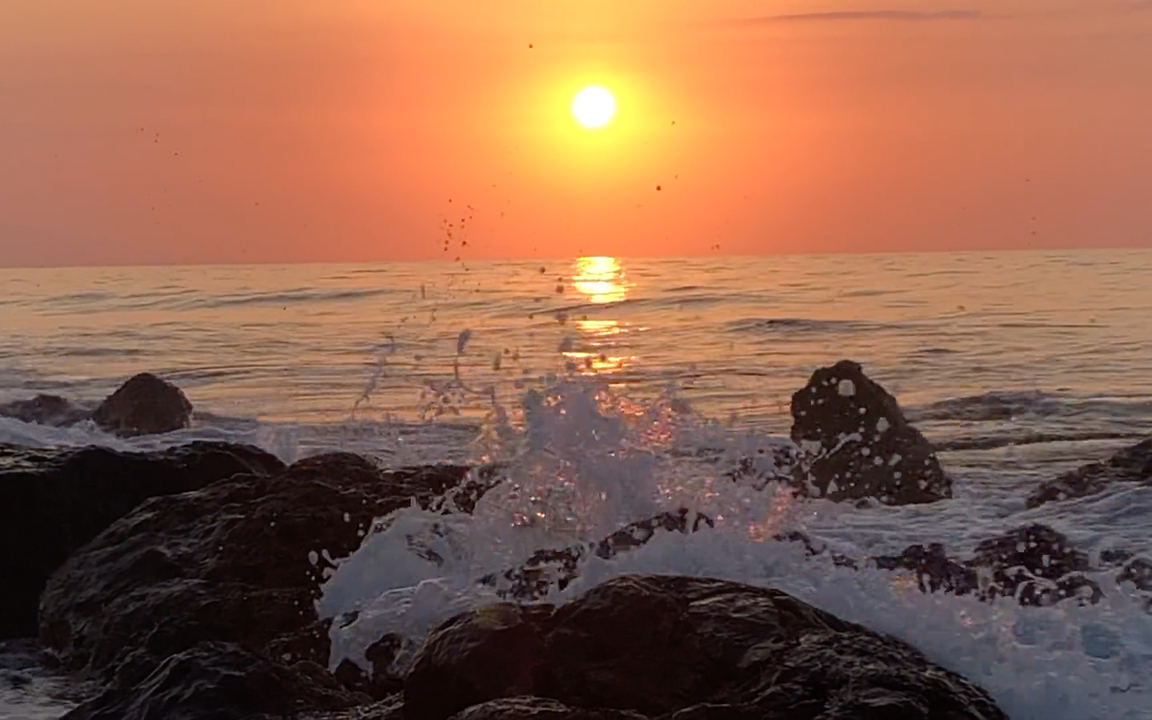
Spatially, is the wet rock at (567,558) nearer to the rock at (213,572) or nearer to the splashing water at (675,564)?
the splashing water at (675,564)

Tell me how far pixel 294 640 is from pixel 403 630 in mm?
655

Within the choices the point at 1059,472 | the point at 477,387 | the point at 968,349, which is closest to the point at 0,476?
the point at 1059,472

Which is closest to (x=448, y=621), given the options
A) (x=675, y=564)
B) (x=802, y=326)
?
(x=675, y=564)

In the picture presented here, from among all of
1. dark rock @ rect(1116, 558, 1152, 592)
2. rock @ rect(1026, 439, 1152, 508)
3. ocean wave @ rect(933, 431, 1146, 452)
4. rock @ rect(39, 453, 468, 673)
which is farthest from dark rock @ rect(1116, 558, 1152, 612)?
ocean wave @ rect(933, 431, 1146, 452)

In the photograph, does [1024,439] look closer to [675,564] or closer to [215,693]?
[675,564]

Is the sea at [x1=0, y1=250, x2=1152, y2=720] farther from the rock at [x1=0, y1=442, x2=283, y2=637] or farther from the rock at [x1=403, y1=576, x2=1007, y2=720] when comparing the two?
the rock at [x1=403, y1=576, x2=1007, y2=720]

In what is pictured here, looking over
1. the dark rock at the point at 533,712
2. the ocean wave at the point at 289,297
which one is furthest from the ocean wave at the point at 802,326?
the dark rock at the point at 533,712

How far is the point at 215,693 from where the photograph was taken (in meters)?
5.31

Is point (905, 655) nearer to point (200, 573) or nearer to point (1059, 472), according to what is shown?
point (200, 573)

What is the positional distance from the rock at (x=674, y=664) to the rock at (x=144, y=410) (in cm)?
1302

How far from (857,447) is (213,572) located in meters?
7.32

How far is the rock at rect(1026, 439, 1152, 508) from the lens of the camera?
37.4ft

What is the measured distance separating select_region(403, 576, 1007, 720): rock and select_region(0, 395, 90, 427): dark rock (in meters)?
15.4

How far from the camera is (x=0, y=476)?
897cm
